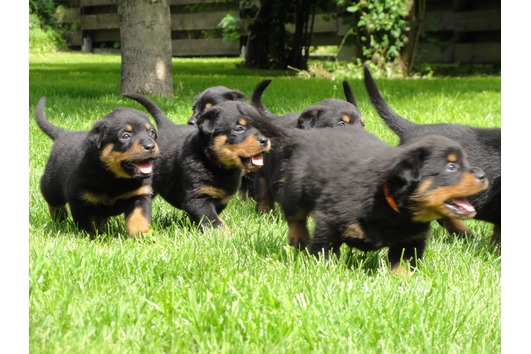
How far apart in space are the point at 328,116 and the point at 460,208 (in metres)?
1.58

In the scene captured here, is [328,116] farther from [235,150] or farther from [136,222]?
[136,222]

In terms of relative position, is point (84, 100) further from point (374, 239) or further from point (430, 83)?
point (374, 239)

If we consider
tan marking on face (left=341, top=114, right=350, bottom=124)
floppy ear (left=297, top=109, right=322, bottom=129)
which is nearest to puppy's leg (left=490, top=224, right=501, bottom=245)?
tan marking on face (left=341, top=114, right=350, bottom=124)

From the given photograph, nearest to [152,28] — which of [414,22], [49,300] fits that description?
[414,22]

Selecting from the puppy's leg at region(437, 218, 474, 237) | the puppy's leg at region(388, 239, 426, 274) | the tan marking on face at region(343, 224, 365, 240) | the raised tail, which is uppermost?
the raised tail

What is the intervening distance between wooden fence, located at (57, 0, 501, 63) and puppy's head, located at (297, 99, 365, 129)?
9.36 meters

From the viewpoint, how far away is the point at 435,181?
266 cm

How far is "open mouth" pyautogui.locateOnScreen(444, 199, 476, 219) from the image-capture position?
104 inches

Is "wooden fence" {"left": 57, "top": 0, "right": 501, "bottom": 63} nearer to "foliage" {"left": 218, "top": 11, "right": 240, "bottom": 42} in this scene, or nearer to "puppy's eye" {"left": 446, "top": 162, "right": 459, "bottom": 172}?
"foliage" {"left": 218, "top": 11, "right": 240, "bottom": 42}

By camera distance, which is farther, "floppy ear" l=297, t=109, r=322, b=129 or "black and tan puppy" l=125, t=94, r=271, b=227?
"floppy ear" l=297, t=109, r=322, b=129

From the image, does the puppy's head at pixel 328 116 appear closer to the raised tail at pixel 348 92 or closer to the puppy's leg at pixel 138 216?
the raised tail at pixel 348 92

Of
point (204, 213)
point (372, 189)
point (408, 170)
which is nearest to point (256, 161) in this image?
point (204, 213)

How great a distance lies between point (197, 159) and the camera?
4031mm

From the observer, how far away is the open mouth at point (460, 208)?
2629mm
